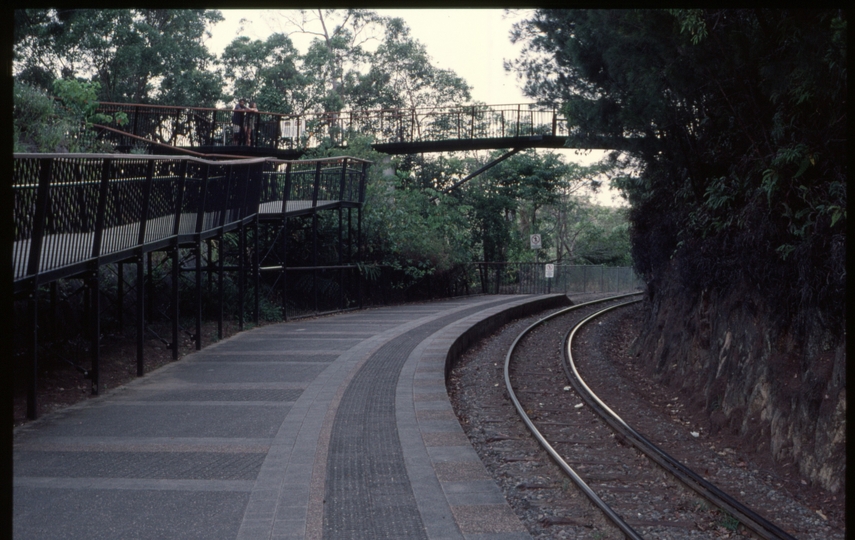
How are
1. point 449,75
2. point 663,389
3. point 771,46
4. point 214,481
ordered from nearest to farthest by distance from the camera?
point 214,481 → point 771,46 → point 663,389 → point 449,75

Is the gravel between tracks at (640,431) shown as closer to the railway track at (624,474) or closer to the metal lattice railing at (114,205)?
the railway track at (624,474)

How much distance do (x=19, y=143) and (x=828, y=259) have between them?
12607 millimetres

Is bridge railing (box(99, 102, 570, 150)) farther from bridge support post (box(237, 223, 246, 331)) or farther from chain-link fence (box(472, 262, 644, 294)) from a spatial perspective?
bridge support post (box(237, 223, 246, 331))

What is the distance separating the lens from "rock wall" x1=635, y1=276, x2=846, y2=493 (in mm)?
6238

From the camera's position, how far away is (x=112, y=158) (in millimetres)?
8383

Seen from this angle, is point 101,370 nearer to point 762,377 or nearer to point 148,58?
point 762,377

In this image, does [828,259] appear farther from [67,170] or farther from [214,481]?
[67,170]

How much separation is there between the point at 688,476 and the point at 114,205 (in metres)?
7.23

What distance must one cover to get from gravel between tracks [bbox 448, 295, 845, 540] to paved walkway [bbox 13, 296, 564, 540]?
0.58 m

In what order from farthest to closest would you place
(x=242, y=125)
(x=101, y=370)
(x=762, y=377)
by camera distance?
(x=242, y=125) → (x=101, y=370) → (x=762, y=377)

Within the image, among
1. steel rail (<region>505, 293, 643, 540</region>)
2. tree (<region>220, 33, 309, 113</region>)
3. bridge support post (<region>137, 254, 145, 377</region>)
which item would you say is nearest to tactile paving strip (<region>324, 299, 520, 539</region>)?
steel rail (<region>505, 293, 643, 540</region>)

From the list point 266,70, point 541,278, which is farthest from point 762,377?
point 266,70

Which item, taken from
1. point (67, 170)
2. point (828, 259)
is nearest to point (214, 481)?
point (67, 170)

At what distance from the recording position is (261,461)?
19.3 feet
